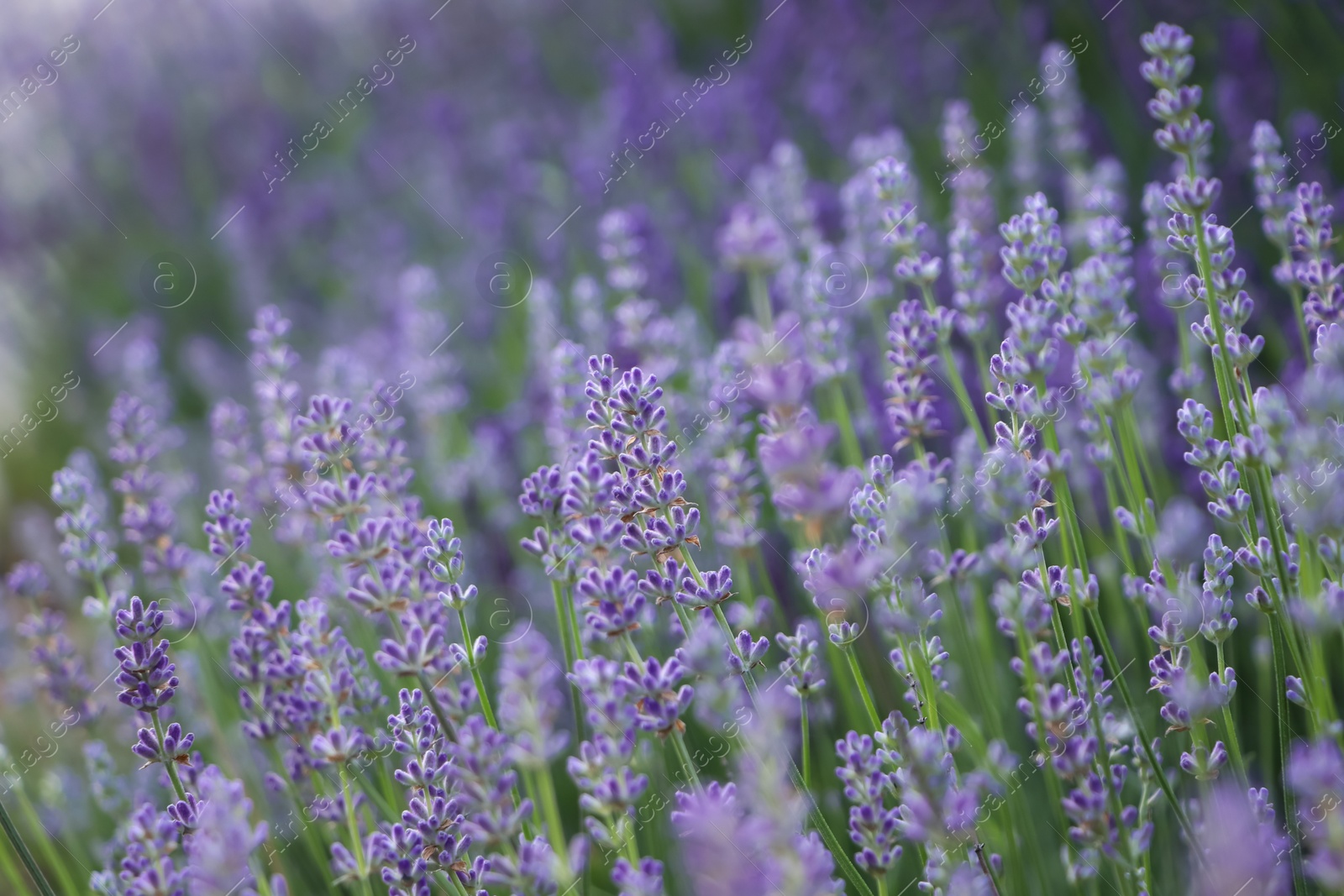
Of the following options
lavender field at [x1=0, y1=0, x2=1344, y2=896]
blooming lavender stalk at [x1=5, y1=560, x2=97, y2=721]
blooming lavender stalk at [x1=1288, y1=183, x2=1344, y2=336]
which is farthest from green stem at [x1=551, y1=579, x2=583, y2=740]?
blooming lavender stalk at [x1=1288, y1=183, x2=1344, y2=336]

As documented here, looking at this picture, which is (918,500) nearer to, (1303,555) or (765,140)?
(1303,555)

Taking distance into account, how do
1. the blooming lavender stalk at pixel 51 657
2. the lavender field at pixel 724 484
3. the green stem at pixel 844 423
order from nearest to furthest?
the lavender field at pixel 724 484 → the blooming lavender stalk at pixel 51 657 → the green stem at pixel 844 423

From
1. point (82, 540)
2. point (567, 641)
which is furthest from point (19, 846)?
point (567, 641)

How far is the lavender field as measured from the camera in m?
1.21

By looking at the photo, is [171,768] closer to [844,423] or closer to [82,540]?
[82,540]

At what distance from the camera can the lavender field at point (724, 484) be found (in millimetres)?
1211

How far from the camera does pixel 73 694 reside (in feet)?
6.64

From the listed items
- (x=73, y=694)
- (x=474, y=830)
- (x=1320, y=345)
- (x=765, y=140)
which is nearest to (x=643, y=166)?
(x=765, y=140)

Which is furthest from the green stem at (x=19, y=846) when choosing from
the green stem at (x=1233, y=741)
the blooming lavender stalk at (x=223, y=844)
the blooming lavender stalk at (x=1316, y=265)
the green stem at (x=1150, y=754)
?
the blooming lavender stalk at (x=1316, y=265)

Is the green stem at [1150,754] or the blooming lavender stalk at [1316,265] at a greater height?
the blooming lavender stalk at [1316,265]

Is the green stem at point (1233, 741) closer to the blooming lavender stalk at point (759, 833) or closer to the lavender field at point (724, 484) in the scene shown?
the lavender field at point (724, 484)

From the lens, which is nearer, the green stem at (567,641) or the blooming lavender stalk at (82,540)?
the green stem at (567,641)

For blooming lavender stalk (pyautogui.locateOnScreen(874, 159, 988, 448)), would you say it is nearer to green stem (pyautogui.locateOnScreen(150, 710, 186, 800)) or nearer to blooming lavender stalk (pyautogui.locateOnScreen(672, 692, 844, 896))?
blooming lavender stalk (pyautogui.locateOnScreen(672, 692, 844, 896))

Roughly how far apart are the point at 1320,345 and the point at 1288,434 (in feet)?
0.91
